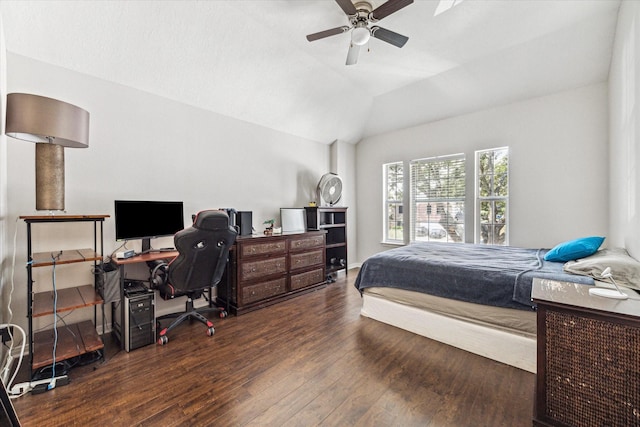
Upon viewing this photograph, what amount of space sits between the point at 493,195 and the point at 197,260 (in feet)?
13.6

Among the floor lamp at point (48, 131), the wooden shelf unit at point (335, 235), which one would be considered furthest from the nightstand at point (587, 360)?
the wooden shelf unit at point (335, 235)

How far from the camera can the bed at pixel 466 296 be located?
200cm

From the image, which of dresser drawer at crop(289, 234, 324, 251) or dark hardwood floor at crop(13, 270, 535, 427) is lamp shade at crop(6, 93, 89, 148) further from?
dresser drawer at crop(289, 234, 324, 251)

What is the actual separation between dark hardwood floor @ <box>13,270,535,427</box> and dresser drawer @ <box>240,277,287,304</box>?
557 mm

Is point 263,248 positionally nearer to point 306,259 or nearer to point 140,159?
point 306,259

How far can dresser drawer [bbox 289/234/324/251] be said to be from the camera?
3706mm

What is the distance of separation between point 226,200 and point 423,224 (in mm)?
3366

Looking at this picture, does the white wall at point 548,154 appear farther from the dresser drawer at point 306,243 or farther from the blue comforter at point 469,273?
the dresser drawer at point 306,243

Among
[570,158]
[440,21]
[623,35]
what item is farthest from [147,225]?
[570,158]

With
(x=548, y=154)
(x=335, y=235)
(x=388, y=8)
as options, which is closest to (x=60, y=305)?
(x=388, y=8)

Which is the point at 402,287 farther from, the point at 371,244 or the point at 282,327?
the point at 371,244

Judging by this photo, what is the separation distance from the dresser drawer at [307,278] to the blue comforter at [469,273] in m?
1.07

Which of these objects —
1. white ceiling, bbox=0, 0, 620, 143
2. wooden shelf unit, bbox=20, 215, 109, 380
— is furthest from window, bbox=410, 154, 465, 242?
wooden shelf unit, bbox=20, 215, 109, 380

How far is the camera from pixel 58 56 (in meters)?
2.35
